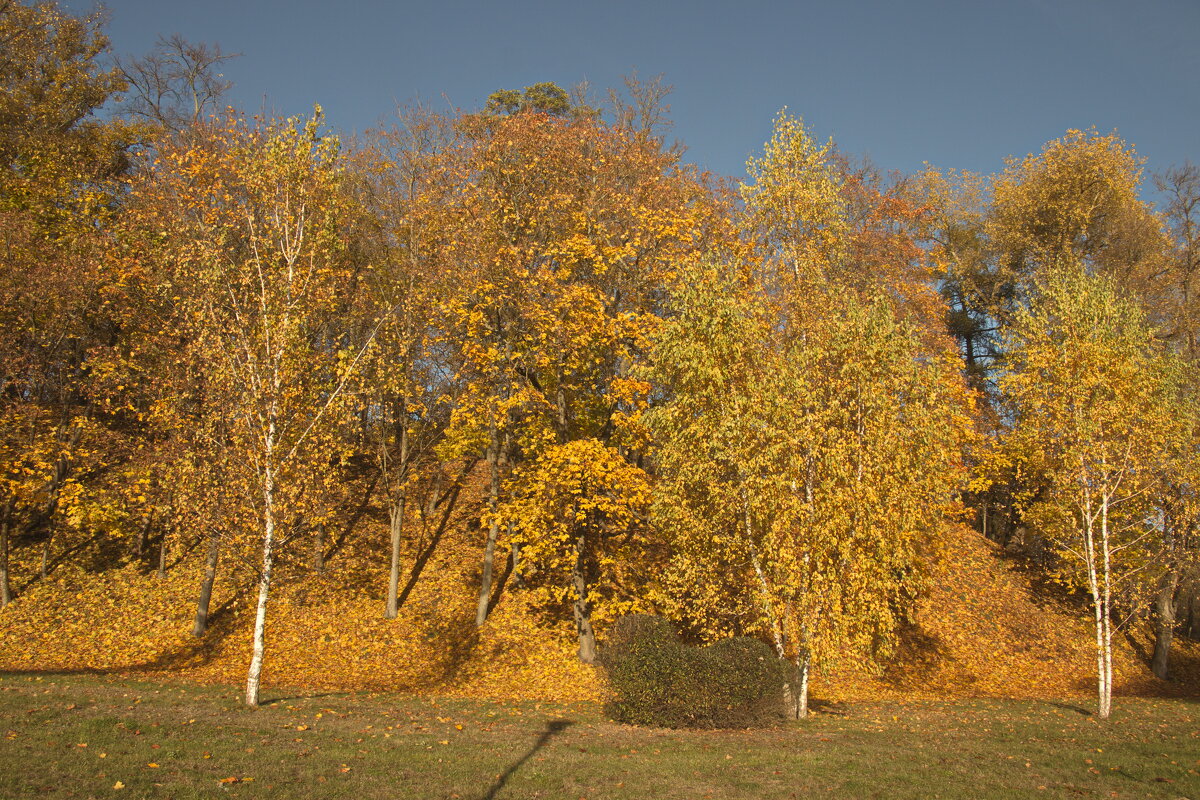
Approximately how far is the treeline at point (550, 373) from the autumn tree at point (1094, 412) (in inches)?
3.9

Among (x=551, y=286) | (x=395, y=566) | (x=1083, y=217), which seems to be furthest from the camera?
(x=1083, y=217)

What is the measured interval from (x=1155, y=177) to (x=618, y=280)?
76.8 ft

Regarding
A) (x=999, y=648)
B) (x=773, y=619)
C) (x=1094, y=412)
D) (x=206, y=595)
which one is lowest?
(x=999, y=648)

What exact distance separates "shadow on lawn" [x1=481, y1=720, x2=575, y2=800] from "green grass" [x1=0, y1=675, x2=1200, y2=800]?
0.13ft

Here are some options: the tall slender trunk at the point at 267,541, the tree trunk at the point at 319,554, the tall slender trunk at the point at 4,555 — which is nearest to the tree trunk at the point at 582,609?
the tall slender trunk at the point at 267,541

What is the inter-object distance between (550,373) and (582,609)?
661 cm

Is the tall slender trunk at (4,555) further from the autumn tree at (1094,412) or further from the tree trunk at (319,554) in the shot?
the autumn tree at (1094,412)

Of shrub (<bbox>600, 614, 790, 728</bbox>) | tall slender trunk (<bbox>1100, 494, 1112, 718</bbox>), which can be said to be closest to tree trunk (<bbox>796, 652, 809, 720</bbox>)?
shrub (<bbox>600, 614, 790, 728</bbox>)

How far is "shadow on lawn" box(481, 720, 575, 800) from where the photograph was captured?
918cm

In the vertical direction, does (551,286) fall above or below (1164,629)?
above

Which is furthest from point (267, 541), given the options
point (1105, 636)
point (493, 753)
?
point (1105, 636)

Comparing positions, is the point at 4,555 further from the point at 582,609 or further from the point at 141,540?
the point at 582,609

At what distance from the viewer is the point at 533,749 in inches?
447

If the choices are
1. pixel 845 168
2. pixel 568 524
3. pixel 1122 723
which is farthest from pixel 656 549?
pixel 845 168
